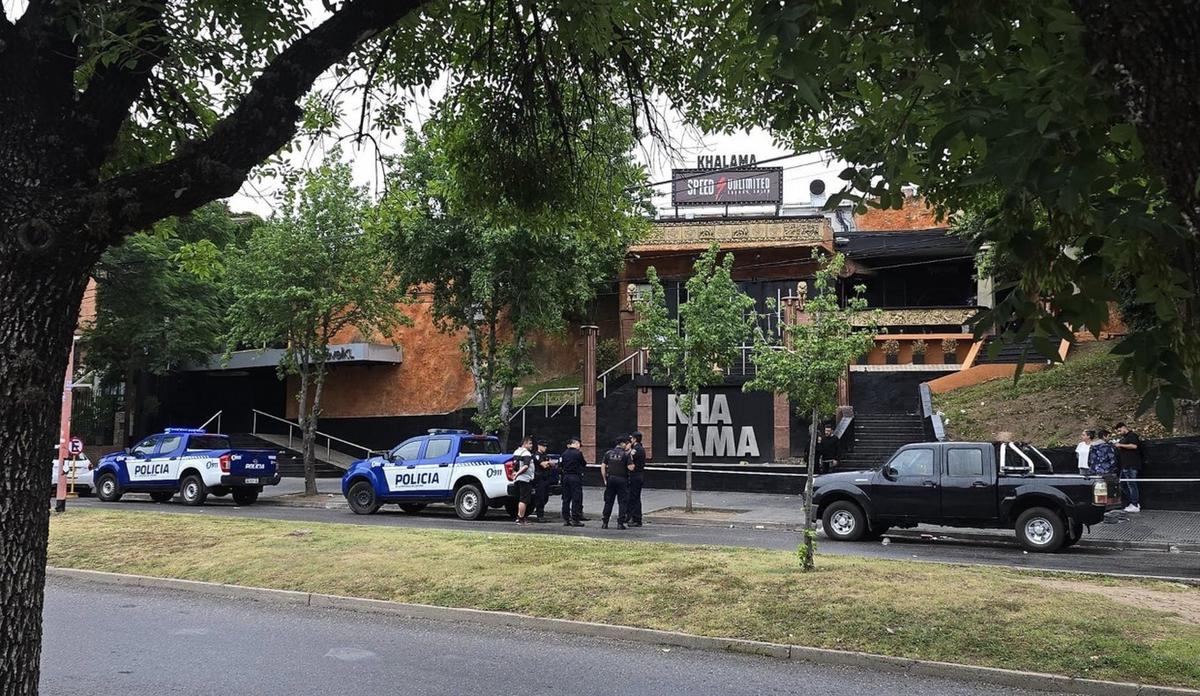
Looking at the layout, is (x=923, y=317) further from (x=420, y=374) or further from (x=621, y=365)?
(x=420, y=374)

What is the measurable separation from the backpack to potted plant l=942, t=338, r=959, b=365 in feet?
51.9

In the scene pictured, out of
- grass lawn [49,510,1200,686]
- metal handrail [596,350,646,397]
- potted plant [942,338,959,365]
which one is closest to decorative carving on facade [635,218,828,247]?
metal handrail [596,350,646,397]

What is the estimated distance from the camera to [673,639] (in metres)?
7.99

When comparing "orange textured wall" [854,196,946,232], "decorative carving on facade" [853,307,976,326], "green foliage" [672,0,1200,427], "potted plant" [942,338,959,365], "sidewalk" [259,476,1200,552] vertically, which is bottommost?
"sidewalk" [259,476,1200,552]

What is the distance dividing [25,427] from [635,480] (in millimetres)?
14352

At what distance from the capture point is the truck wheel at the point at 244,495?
23312 mm

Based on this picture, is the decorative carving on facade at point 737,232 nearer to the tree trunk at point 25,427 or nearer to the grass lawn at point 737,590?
the grass lawn at point 737,590

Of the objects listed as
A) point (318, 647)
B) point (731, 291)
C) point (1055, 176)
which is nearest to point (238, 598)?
point (318, 647)

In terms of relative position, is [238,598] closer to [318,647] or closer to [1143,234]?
[318,647]

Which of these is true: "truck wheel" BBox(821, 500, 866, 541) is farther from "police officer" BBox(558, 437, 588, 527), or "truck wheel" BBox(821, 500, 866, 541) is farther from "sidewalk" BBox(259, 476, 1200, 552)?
"police officer" BBox(558, 437, 588, 527)

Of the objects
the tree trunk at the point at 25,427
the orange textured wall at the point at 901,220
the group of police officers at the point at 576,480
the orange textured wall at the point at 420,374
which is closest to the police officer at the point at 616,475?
the group of police officers at the point at 576,480

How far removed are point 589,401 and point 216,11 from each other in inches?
883

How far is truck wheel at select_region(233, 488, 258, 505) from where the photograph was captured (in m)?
23.3

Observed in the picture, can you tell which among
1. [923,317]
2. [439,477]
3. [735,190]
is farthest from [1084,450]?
[735,190]
